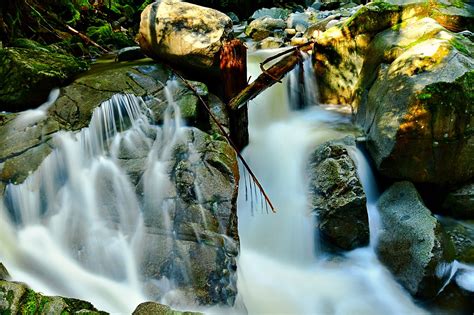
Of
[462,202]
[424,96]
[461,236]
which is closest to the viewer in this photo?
[461,236]

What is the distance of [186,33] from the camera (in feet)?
17.0

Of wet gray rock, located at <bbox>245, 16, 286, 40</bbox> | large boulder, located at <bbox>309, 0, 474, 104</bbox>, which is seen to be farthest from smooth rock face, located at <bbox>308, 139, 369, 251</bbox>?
wet gray rock, located at <bbox>245, 16, 286, 40</bbox>

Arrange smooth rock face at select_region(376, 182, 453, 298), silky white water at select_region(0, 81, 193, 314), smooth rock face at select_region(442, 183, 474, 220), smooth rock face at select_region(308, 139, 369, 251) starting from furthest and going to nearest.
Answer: smooth rock face at select_region(442, 183, 474, 220), smooth rock face at select_region(308, 139, 369, 251), smooth rock face at select_region(376, 182, 453, 298), silky white water at select_region(0, 81, 193, 314)

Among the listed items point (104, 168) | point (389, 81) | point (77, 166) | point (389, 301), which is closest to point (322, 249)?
point (389, 301)

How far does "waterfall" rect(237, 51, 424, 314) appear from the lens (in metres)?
3.90

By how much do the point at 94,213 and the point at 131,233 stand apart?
0.50 m

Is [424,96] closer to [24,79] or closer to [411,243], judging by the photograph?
[411,243]

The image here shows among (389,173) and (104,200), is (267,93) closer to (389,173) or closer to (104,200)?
(389,173)

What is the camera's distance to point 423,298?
375cm

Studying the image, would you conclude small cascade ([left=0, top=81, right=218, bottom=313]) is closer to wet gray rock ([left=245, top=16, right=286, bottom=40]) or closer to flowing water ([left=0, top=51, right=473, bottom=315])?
flowing water ([left=0, top=51, right=473, bottom=315])

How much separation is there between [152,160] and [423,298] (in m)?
3.34

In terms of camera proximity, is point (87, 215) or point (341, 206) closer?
point (87, 215)

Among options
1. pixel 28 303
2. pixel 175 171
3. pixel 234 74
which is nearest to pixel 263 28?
pixel 234 74

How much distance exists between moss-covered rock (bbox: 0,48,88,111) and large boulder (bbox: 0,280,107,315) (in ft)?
9.53
